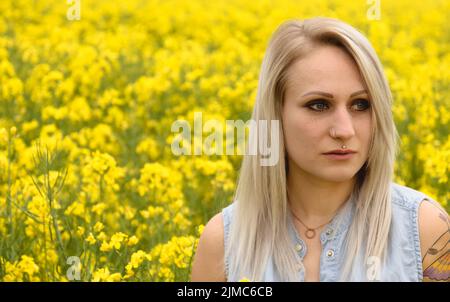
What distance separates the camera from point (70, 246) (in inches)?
150

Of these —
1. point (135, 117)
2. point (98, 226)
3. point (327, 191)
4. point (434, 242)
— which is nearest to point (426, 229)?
point (434, 242)

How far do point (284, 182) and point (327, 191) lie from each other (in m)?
0.11

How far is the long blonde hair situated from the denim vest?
19mm

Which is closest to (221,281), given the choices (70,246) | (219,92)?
(70,246)

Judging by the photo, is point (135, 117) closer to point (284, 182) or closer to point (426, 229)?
point (284, 182)

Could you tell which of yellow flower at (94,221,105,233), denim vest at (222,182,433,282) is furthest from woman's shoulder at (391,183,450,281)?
yellow flower at (94,221,105,233)

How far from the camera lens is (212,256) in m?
2.52

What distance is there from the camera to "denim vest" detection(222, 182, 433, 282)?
7.69ft

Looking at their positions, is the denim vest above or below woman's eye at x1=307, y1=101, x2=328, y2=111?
below

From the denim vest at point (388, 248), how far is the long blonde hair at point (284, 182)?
2 centimetres

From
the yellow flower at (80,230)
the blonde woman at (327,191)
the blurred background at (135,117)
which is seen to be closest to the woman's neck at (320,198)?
the blonde woman at (327,191)

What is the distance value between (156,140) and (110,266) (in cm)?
260

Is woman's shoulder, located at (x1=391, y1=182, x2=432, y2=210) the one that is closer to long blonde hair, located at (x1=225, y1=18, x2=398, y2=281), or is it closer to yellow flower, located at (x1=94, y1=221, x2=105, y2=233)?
long blonde hair, located at (x1=225, y1=18, x2=398, y2=281)
